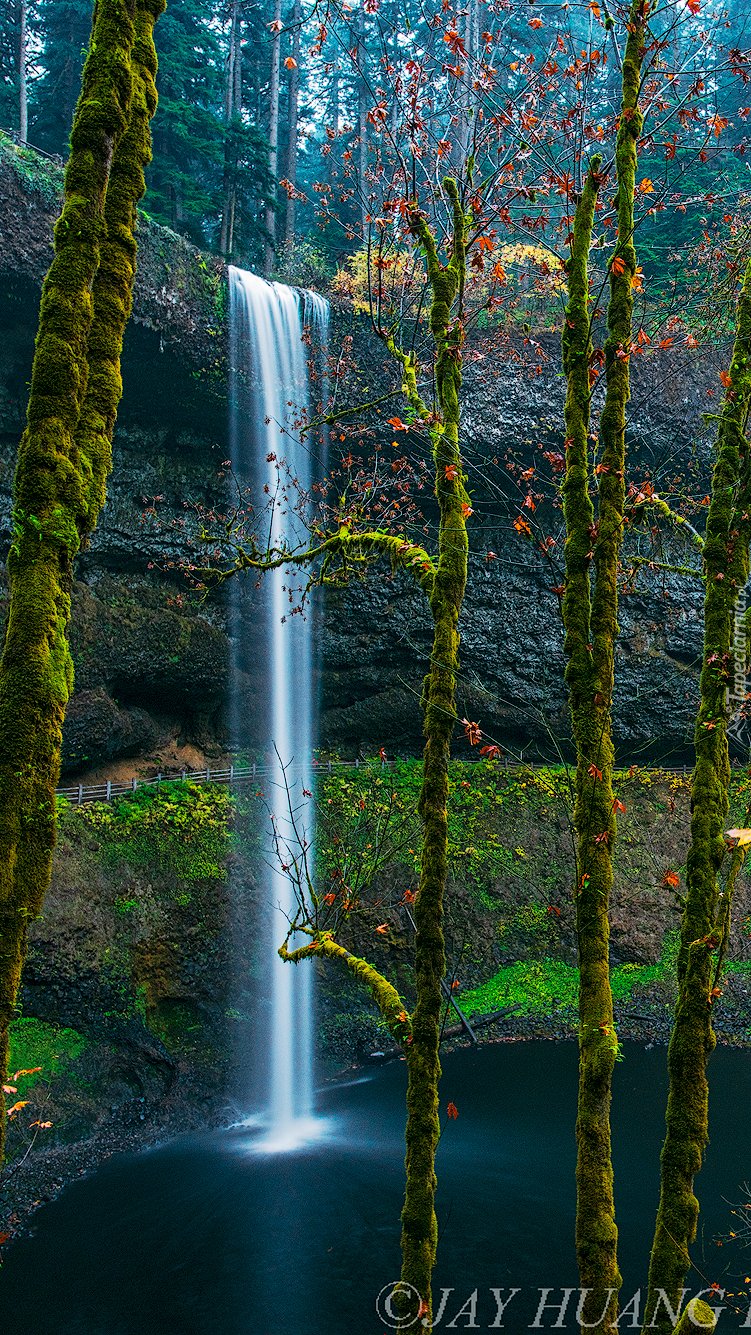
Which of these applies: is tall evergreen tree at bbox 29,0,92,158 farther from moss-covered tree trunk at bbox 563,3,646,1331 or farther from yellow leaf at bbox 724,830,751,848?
yellow leaf at bbox 724,830,751,848

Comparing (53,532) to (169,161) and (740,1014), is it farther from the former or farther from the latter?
(169,161)

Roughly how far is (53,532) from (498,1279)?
353 inches

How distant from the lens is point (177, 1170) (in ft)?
34.3

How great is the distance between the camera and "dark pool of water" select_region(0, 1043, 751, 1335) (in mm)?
7895

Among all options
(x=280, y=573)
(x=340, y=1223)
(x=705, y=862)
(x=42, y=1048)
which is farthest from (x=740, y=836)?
(x=280, y=573)

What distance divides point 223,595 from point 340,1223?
12689mm

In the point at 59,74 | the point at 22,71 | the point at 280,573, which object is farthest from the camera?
the point at 59,74

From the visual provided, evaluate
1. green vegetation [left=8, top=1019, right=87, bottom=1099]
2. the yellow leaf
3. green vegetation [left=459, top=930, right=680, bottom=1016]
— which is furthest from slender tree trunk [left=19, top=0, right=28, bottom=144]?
the yellow leaf

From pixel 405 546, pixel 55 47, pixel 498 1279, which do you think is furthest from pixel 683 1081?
pixel 55 47

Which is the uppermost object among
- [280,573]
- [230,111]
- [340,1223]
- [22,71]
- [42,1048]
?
[230,111]

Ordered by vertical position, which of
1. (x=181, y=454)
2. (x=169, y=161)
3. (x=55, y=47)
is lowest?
(x=181, y=454)

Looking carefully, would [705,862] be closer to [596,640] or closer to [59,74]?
[596,640]

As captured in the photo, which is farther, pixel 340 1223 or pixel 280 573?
pixel 280 573

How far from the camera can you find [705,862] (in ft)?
13.7
